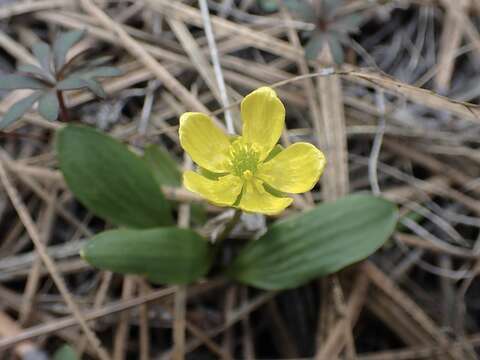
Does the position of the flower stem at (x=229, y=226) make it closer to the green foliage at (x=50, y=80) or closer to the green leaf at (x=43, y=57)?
the green foliage at (x=50, y=80)

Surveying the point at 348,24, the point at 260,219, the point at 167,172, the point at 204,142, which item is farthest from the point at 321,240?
the point at 348,24

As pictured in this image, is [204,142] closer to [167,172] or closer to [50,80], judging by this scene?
[167,172]

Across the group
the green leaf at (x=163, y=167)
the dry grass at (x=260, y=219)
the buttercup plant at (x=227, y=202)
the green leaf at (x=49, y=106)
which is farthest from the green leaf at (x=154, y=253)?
the green leaf at (x=49, y=106)

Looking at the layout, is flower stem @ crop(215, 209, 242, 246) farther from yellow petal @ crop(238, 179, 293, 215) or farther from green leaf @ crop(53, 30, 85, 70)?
green leaf @ crop(53, 30, 85, 70)

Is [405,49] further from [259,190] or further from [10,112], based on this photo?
[10,112]

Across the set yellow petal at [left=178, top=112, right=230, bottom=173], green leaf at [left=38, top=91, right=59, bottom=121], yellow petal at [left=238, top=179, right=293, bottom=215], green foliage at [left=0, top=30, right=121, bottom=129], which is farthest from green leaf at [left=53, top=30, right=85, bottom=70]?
yellow petal at [left=238, top=179, right=293, bottom=215]
